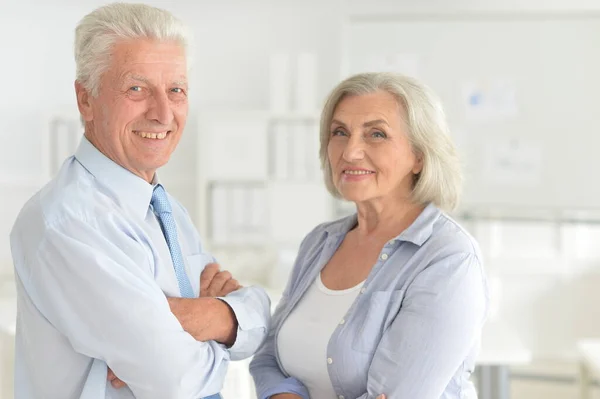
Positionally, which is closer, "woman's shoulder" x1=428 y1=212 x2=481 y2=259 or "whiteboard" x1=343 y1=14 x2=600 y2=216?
"woman's shoulder" x1=428 y1=212 x2=481 y2=259

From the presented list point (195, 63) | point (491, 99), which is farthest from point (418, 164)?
point (195, 63)

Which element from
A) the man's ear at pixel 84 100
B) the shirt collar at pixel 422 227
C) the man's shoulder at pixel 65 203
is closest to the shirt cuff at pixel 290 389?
the shirt collar at pixel 422 227

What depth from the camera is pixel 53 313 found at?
1591 millimetres

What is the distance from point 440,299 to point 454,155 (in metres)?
0.45

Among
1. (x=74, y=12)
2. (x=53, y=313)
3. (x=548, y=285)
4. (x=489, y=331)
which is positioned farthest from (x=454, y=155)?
(x=74, y=12)

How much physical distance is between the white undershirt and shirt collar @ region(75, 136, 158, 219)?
0.49 meters

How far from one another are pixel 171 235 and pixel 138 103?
30 cm

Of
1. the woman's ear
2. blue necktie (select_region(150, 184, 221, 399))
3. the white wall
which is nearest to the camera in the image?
blue necktie (select_region(150, 184, 221, 399))

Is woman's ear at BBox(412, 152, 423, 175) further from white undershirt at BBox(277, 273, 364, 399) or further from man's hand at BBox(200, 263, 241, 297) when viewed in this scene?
man's hand at BBox(200, 263, 241, 297)

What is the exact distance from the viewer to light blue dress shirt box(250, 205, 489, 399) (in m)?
1.76

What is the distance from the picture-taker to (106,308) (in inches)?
61.6

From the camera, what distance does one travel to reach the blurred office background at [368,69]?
5.21 metres

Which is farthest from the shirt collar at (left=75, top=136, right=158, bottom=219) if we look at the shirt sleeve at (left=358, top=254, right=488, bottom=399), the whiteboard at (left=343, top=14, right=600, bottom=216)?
the whiteboard at (left=343, top=14, right=600, bottom=216)

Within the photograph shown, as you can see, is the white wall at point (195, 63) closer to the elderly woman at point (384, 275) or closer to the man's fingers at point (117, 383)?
the elderly woman at point (384, 275)
